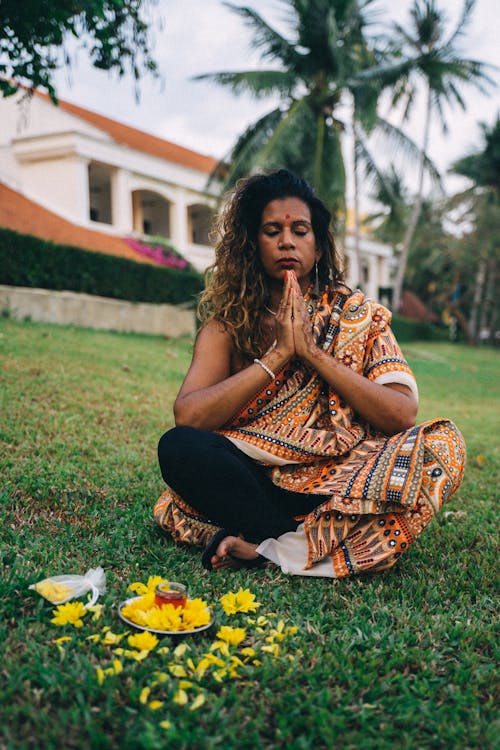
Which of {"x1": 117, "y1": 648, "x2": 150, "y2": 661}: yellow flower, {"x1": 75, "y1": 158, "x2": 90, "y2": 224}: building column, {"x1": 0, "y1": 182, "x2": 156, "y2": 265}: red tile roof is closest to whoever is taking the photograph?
{"x1": 117, "y1": 648, "x2": 150, "y2": 661}: yellow flower

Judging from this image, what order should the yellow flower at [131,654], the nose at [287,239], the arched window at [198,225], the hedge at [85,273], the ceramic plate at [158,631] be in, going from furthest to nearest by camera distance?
the arched window at [198,225]
the hedge at [85,273]
the nose at [287,239]
the ceramic plate at [158,631]
the yellow flower at [131,654]

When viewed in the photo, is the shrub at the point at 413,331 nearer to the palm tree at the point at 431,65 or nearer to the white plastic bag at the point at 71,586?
the palm tree at the point at 431,65

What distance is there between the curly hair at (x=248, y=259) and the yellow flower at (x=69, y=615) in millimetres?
1353

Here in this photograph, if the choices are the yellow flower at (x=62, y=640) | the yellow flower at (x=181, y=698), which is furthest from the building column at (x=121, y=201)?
the yellow flower at (x=181, y=698)

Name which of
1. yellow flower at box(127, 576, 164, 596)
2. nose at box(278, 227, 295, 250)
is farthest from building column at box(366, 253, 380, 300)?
yellow flower at box(127, 576, 164, 596)

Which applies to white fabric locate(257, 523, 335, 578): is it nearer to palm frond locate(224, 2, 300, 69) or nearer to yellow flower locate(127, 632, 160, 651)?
yellow flower locate(127, 632, 160, 651)

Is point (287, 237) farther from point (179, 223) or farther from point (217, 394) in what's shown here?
point (179, 223)

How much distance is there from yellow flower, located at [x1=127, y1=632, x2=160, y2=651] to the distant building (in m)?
13.7

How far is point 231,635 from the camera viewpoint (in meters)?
2.02

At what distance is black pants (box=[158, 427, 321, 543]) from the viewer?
8.63 ft

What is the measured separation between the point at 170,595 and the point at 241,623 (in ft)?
0.93

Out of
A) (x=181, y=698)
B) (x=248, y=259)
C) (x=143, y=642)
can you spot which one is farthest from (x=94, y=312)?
(x=181, y=698)

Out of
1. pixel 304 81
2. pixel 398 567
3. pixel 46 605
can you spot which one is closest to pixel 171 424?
pixel 398 567

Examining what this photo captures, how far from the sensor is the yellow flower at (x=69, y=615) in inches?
79.9
